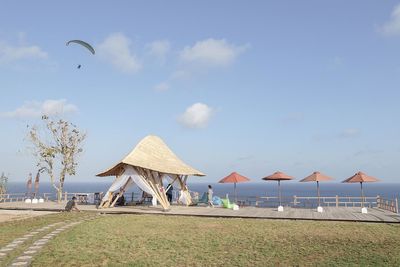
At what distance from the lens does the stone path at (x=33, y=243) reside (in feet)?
33.5

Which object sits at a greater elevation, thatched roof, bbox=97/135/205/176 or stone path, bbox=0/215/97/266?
thatched roof, bbox=97/135/205/176

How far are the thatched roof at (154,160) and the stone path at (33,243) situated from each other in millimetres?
6305

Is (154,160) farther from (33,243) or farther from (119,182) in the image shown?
(33,243)

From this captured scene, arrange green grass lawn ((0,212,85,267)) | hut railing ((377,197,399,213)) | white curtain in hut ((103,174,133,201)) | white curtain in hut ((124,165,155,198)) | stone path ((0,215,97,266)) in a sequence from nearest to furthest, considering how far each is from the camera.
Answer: stone path ((0,215,97,266))
green grass lawn ((0,212,85,267))
hut railing ((377,197,399,213))
white curtain in hut ((124,165,155,198))
white curtain in hut ((103,174,133,201))

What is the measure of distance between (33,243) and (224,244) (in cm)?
637

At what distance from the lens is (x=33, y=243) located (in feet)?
40.8

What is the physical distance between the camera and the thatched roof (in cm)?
2355

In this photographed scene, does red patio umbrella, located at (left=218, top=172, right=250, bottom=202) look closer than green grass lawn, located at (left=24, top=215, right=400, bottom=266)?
No

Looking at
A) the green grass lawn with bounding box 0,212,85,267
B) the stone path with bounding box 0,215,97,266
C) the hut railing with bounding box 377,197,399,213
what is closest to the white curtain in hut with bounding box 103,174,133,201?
the green grass lawn with bounding box 0,212,85,267

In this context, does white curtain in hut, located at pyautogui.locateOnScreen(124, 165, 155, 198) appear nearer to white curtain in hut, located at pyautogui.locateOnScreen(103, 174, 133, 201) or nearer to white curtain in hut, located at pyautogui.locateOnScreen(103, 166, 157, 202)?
white curtain in hut, located at pyautogui.locateOnScreen(103, 166, 157, 202)

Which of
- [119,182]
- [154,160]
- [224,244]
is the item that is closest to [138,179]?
[119,182]

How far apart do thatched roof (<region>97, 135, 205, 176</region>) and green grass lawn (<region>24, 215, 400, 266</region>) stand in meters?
6.33

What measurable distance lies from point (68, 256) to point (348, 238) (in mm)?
9507

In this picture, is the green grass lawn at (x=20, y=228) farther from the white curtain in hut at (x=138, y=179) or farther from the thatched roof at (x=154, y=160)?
the thatched roof at (x=154, y=160)
